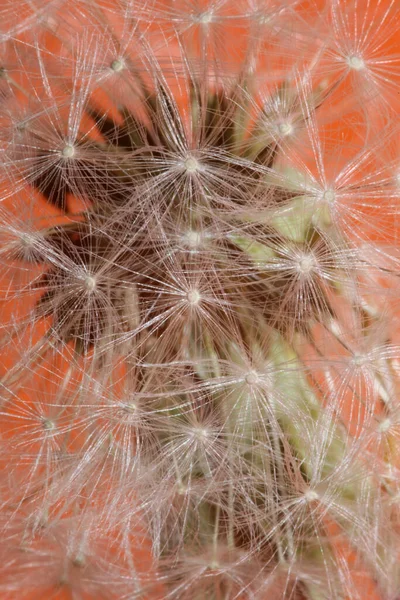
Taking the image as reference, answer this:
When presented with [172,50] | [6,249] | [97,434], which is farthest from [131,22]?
[97,434]

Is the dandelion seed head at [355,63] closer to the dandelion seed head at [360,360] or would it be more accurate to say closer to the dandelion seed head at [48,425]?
the dandelion seed head at [360,360]

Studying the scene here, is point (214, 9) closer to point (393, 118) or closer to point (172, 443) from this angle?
point (393, 118)

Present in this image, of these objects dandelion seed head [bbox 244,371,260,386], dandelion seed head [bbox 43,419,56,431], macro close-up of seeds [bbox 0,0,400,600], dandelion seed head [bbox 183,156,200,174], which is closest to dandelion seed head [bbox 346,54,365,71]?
macro close-up of seeds [bbox 0,0,400,600]

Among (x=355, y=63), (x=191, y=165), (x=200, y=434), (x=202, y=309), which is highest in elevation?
(x=355, y=63)

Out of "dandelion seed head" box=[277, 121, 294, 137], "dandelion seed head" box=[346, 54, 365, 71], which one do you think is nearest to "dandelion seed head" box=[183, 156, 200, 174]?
"dandelion seed head" box=[277, 121, 294, 137]

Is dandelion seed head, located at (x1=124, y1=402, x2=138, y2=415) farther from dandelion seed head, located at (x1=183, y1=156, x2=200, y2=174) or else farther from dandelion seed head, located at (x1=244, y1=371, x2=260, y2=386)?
dandelion seed head, located at (x1=183, y1=156, x2=200, y2=174)

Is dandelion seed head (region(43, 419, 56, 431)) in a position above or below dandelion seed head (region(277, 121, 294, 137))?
below

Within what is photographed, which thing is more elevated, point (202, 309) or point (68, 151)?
point (68, 151)

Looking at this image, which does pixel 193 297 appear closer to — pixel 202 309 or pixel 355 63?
pixel 202 309

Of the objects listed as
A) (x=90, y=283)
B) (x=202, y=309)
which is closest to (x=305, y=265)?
(x=202, y=309)

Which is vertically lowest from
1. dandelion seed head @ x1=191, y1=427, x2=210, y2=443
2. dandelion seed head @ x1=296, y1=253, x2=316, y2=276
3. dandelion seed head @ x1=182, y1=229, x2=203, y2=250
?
dandelion seed head @ x1=191, y1=427, x2=210, y2=443
